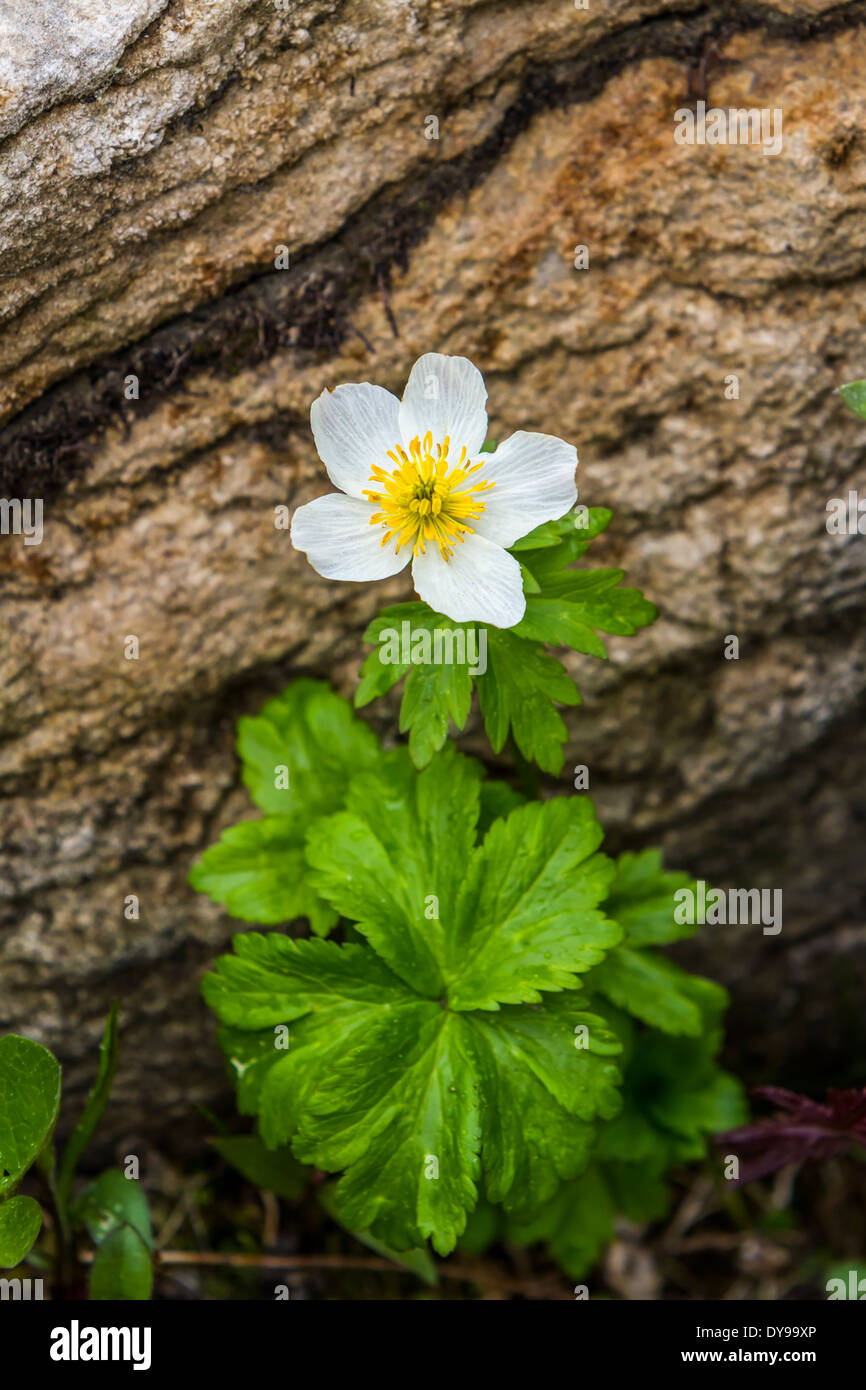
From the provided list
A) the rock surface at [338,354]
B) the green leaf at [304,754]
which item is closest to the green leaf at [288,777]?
the green leaf at [304,754]

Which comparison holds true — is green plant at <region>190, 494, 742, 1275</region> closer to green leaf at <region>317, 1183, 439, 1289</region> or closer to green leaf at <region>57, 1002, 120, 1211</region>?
green leaf at <region>57, 1002, 120, 1211</region>

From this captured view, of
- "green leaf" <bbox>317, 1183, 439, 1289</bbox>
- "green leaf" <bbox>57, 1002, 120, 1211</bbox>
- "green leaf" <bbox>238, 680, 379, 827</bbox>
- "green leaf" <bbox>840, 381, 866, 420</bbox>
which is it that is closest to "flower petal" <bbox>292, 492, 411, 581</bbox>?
"green leaf" <bbox>238, 680, 379, 827</bbox>

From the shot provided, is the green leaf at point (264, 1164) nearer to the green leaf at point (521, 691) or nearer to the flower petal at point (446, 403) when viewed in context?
the green leaf at point (521, 691)

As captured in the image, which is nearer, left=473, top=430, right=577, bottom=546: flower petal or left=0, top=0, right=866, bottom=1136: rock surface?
left=473, top=430, right=577, bottom=546: flower petal

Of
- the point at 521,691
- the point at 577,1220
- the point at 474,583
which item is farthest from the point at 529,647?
the point at 577,1220

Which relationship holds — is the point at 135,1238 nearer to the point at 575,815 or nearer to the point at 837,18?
the point at 575,815
